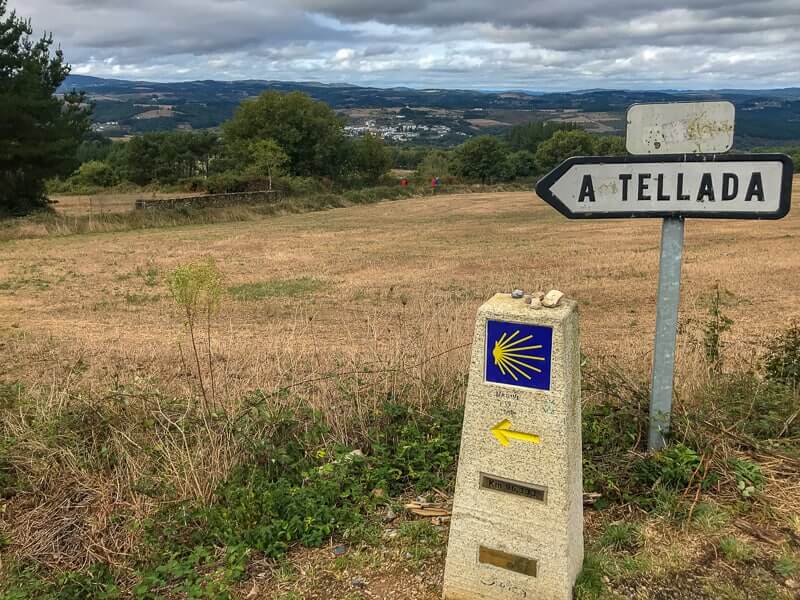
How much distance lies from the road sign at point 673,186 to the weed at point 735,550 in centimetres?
159

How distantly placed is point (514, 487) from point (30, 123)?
102 feet

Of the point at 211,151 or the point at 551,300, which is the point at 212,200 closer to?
the point at 551,300

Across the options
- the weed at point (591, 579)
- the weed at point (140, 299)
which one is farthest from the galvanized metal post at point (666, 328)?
the weed at point (140, 299)

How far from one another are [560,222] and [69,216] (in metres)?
22.0

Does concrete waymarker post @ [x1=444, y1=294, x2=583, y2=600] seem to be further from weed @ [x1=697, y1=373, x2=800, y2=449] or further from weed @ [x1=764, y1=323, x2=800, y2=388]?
weed @ [x1=764, y1=323, x2=800, y2=388]

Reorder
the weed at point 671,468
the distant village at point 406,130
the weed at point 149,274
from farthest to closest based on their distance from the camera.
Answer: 1. the distant village at point 406,130
2. the weed at point 149,274
3. the weed at point 671,468

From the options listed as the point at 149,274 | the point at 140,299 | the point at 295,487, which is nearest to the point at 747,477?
the point at 295,487

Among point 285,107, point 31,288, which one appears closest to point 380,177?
point 285,107

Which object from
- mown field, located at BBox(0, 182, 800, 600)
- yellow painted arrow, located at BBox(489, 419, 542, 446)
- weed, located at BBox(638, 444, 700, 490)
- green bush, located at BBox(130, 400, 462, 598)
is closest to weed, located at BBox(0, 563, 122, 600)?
mown field, located at BBox(0, 182, 800, 600)

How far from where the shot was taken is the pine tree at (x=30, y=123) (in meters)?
27.5

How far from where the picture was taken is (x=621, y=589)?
108 inches

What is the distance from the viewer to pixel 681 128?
11.1ft

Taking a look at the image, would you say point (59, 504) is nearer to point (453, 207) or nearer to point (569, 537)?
point (569, 537)

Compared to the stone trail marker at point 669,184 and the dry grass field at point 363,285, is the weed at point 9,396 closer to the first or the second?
the dry grass field at point 363,285
